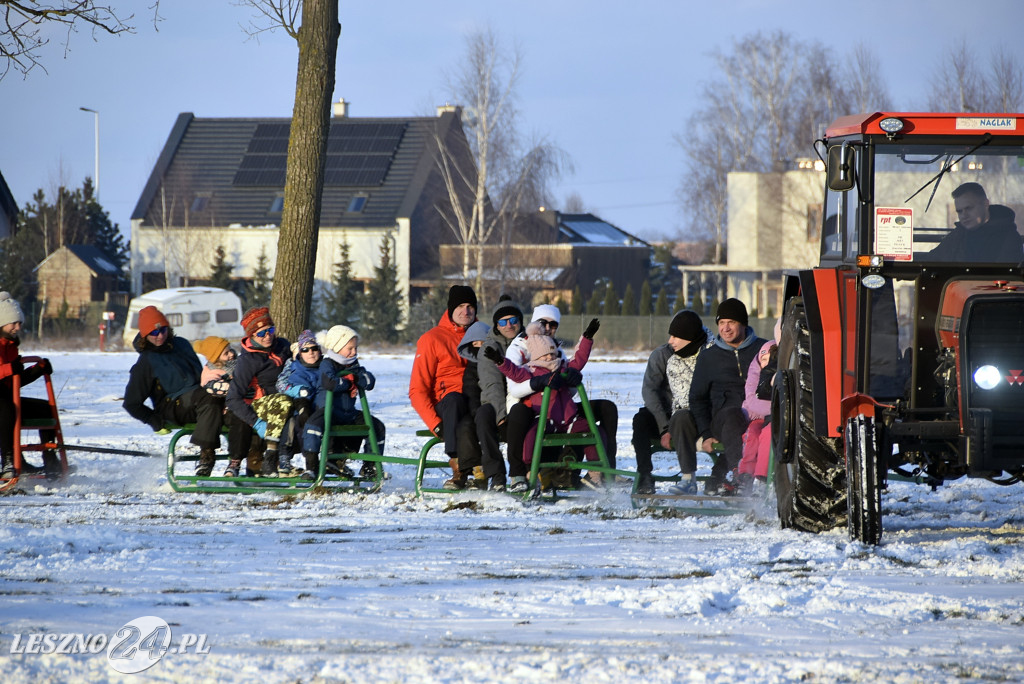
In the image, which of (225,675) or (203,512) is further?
(203,512)

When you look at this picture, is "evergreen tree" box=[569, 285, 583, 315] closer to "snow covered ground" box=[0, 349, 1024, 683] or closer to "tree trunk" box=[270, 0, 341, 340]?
"tree trunk" box=[270, 0, 341, 340]

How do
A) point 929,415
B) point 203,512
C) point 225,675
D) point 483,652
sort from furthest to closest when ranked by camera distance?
point 203,512, point 929,415, point 483,652, point 225,675

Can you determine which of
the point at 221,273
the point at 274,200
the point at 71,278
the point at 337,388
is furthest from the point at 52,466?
the point at 71,278

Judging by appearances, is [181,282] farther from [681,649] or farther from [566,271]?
[681,649]

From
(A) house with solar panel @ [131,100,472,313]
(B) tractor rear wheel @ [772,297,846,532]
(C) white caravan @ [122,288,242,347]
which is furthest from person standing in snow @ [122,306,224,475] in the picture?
(A) house with solar panel @ [131,100,472,313]

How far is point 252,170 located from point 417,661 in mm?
41793

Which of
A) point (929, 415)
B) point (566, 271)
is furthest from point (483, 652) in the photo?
point (566, 271)

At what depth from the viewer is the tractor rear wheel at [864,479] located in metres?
5.52

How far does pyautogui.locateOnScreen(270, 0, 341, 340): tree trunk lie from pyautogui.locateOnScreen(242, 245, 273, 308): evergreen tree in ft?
88.3

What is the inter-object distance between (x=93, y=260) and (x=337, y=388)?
4215cm

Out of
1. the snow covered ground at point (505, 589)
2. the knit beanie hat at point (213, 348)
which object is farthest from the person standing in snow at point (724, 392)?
the knit beanie hat at point (213, 348)

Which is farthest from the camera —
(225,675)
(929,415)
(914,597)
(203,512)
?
(203,512)

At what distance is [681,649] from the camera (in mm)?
3936

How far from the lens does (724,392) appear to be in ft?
24.4
